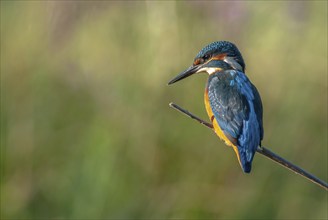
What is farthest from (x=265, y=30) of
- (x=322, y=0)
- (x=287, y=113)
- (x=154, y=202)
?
(x=154, y=202)

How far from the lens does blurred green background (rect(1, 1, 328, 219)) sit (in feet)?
11.4

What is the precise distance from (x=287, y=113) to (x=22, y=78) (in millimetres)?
1189

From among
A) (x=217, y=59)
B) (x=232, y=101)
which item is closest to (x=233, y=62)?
(x=217, y=59)

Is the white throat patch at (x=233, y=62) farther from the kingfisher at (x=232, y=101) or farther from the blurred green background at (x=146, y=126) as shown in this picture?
the blurred green background at (x=146, y=126)

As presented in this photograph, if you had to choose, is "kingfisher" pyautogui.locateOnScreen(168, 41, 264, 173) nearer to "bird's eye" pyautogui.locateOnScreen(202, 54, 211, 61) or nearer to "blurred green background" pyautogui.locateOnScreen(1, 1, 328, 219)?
"bird's eye" pyautogui.locateOnScreen(202, 54, 211, 61)

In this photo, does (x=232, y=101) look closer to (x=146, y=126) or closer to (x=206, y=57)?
(x=206, y=57)

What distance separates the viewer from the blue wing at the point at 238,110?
2.54m

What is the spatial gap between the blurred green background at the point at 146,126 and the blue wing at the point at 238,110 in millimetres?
847

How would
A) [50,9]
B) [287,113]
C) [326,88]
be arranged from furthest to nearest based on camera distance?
[326,88]
[287,113]
[50,9]

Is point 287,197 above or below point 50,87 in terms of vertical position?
below

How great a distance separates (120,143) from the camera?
3.59 metres

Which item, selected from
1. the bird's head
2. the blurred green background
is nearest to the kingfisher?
the bird's head

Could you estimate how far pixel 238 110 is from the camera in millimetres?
2613

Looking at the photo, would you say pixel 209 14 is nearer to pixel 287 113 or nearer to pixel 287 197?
pixel 287 113
